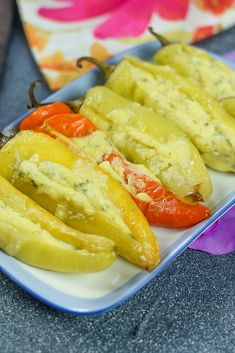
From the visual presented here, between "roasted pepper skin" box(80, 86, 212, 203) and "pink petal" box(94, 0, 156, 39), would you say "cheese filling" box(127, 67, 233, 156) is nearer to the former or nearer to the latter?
"roasted pepper skin" box(80, 86, 212, 203)

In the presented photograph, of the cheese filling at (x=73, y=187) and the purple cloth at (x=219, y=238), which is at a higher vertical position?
the cheese filling at (x=73, y=187)

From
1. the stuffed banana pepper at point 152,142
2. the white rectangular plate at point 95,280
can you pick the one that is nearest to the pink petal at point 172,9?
the stuffed banana pepper at point 152,142

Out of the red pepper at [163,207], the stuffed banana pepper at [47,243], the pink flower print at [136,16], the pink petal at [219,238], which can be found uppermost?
the stuffed banana pepper at [47,243]

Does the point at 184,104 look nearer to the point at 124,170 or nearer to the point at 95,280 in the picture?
the point at 124,170

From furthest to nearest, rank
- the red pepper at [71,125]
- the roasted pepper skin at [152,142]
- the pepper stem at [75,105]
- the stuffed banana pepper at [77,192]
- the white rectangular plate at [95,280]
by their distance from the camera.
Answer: the pepper stem at [75,105]
the red pepper at [71,125]
the roasted pepper skin at [152,142]
the stuffed banana pepper at [77,192]
the white rectangular plate at [95,280]

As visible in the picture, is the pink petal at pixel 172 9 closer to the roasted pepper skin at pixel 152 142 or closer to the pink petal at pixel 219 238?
the roasted pepper skin at pixel 152 142

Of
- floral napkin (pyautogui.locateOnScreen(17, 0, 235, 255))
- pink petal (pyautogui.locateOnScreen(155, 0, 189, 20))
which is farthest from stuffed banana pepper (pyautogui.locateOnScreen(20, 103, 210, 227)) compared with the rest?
pink petal (pyautogui.locateOnScreen(155, 0, 189, 20))

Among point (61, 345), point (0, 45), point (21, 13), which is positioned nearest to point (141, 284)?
point (61, 345)

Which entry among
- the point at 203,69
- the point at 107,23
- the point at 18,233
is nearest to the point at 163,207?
the point at 18,233
